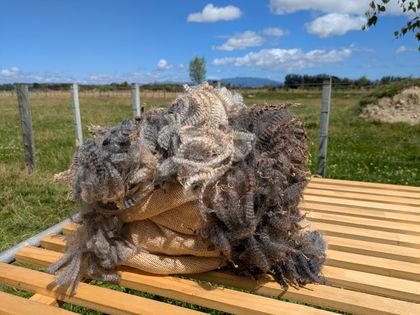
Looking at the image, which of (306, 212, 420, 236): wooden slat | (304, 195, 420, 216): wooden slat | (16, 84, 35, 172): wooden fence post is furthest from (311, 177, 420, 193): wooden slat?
(16, 84, 35, 172): wooden fence post

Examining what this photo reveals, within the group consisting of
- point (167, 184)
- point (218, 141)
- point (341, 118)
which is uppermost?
point (218, 141)

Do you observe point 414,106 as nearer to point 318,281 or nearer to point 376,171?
point 376,171

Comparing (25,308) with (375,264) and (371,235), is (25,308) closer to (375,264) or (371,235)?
(375,264)

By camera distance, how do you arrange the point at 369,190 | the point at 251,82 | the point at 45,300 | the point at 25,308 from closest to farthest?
the point at 25,308
the point at 45,300
the point at 369,190
the point at 251,82

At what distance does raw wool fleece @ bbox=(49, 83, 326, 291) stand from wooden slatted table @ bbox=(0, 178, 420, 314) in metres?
0.07

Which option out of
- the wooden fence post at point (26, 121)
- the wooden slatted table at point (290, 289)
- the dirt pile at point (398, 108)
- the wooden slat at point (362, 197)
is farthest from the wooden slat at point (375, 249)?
the dirt pile at point (398, 108)

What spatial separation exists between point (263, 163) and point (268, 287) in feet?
1.59

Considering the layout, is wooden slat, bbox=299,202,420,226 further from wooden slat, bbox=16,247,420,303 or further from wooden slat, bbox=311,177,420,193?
wooden slat, bbox=16,247,420,303

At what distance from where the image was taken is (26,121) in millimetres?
4953

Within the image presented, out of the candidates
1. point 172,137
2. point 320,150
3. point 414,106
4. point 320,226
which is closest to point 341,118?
point 414,106

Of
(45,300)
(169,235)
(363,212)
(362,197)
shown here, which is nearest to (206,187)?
(169,235)

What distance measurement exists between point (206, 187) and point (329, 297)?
2.02 feet

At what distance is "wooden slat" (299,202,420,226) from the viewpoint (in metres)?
2.39

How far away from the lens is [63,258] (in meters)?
1.69
